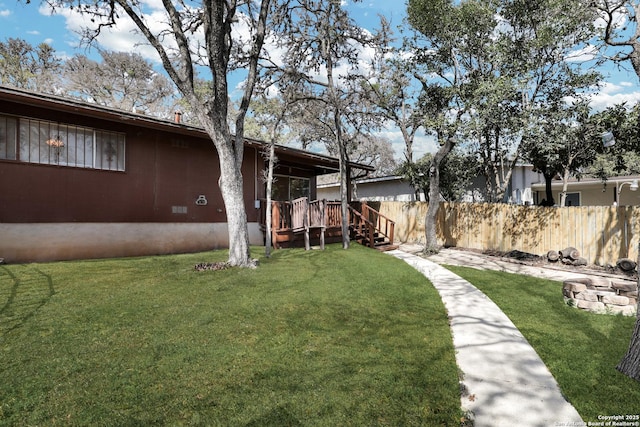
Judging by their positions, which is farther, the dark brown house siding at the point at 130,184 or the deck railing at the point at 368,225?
the deck railing at the point at 368,225

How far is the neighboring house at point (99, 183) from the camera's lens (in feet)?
23.6

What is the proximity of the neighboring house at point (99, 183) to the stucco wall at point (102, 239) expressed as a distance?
0.06ft

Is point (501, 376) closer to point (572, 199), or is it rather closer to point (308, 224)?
point (308, 224)

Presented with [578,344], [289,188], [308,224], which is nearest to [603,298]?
[578,344]

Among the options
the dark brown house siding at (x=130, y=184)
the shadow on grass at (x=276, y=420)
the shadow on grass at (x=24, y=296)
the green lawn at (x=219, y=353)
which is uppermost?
the dark brown house siding at (x=130, y=184)

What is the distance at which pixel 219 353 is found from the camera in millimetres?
3191

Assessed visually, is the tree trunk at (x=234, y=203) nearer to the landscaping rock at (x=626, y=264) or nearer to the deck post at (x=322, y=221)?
the deck post at (x=322, y=221)

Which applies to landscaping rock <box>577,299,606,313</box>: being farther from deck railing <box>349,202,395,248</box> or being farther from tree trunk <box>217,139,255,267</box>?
deck railing <box>349,202,395,248</box>

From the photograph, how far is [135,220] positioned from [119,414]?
294 inches

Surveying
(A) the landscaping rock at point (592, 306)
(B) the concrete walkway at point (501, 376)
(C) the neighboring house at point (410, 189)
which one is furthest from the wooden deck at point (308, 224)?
(A) the landscaping rock at point (592, 306)

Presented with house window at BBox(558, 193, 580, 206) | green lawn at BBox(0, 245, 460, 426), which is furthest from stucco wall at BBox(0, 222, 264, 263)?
house window at BBox(558, 193, 580, 206)

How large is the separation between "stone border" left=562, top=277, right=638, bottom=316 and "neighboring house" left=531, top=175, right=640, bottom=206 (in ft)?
42.0

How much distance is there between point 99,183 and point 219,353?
6.98 meters

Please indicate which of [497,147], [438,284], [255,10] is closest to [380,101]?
[497,147]
